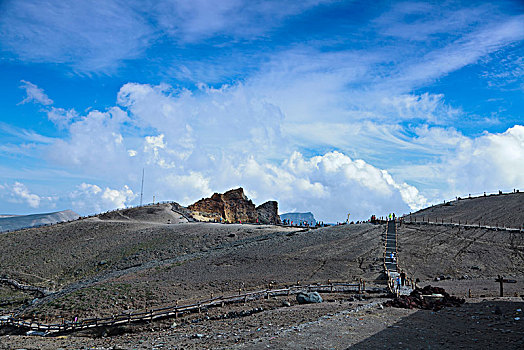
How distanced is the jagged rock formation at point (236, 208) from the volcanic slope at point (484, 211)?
1446 inches

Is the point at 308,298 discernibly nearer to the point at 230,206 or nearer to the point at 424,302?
the point at 424,302

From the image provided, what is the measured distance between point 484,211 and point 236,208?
56.7 m

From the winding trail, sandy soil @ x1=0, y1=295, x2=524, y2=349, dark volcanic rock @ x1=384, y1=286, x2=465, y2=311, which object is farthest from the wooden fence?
dark volcanic rock @ x1=384, y1=286, x2=465, y2=311

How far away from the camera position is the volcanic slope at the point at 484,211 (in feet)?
186

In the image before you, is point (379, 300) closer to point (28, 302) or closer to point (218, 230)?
point (28, 302)

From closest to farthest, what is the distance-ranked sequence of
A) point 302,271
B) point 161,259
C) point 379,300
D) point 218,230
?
point 379,300, point 302,271, point 161,259, point 218,230

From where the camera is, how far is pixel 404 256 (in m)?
41.4

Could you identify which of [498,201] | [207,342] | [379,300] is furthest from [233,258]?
[498,201]

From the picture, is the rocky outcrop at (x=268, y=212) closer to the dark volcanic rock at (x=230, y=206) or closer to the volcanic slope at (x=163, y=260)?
the dark volcanic rock at (x=230, y=206)

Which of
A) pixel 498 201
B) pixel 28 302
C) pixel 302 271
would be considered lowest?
pixel 28 302

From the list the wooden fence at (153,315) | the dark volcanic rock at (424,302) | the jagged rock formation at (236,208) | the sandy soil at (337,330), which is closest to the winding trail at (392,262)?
the dark volcanic rock at (424,302)

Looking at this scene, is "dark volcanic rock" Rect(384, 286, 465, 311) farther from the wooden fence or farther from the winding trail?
the wooden fence

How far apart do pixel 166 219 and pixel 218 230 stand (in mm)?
24257

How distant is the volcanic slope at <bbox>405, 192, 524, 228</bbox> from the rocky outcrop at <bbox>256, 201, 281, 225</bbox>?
3499 centimetres
